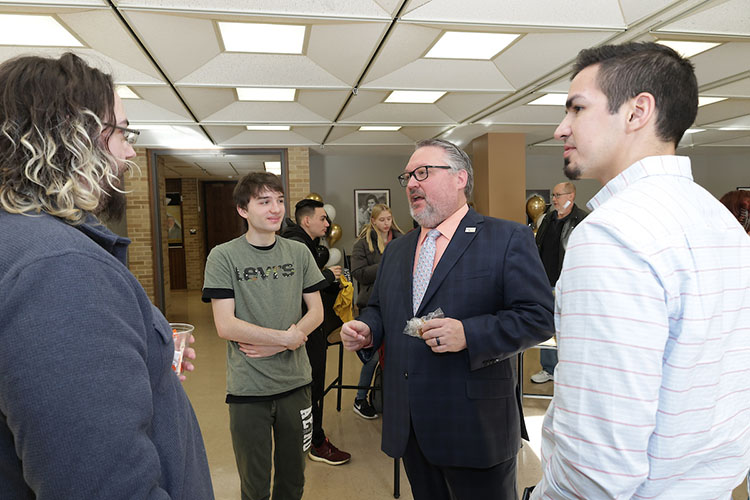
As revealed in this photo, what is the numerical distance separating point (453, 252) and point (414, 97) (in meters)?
4.65

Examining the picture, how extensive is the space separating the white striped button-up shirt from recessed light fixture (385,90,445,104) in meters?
5.06

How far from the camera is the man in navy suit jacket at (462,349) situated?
1562 mm

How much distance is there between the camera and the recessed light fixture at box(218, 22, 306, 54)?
12.3 ft

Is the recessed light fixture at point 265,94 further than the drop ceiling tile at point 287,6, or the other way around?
the recessed light fixture at point 265,94

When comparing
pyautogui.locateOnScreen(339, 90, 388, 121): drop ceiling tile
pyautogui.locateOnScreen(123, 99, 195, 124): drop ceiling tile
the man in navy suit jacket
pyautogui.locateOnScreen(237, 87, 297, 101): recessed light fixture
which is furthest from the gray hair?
pyautogui.locateOnScreen(123, 99, 195, 124): drop ceiling tile

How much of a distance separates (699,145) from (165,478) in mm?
12099

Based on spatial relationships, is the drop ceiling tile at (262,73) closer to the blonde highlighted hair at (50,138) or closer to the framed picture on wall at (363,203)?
the blonde highlighted hair at (50,138)

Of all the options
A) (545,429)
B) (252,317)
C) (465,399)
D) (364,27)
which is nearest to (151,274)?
(364,27)

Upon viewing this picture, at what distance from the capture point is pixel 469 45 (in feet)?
13.9

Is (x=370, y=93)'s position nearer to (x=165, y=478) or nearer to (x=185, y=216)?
(x=165, y=478)

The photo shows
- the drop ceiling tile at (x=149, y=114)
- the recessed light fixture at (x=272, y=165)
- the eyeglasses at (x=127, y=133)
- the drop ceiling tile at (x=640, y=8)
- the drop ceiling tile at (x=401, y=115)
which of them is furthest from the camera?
the recessed light fixture at (x=272, y=165)

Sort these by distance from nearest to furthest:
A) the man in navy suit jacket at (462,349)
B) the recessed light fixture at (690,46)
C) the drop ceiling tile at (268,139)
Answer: the man in navy suit jacket at (462,349), the recessed light fixture at (690,46), the drop ceiling tile at (268,139)

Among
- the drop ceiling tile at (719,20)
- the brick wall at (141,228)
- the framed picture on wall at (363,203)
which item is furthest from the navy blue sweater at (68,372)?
the framed picture on wall at (363,203)

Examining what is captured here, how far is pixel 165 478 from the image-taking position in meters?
0.82
